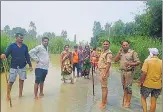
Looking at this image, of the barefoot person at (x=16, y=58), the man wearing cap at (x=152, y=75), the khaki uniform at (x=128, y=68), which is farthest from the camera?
the barefoot person at (x=16, y=58)

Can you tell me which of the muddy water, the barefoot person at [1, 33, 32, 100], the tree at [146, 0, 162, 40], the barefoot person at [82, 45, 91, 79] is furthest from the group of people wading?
the tree at [146, 0, 162, 40]

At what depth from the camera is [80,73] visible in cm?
1644

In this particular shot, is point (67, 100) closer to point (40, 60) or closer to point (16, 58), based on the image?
point (40, 60)

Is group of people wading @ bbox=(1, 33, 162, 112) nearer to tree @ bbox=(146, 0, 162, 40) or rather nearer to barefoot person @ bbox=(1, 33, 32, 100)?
barefoot person @ bbox=(1, 33, 32, 100)

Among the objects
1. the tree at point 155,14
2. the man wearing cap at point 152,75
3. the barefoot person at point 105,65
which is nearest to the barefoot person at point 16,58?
the barefoot person at point 105,65

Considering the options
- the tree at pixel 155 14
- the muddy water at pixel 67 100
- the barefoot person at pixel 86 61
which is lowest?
the muddy water at pixel 67 100

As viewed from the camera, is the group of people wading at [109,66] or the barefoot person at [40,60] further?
the barefoot person at [40,60]

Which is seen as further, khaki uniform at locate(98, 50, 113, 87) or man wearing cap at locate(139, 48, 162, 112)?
khaki uniform at locate(98, 50, 113, 87)

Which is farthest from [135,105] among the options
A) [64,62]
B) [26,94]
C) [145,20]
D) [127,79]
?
[145,20]

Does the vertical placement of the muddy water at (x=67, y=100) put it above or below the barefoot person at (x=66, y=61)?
below

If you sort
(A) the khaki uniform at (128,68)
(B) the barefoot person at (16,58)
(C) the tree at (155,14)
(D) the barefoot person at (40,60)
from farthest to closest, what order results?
(C) the tree at (155,14) → (D) the barefoot person at (40,60) → (B) the barefoot person at (16,58) → (A) the khaki uniform at (128,68)

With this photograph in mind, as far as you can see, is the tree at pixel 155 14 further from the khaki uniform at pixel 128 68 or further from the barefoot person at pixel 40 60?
the khaki uniform at pixel 128 68

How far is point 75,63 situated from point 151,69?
8.15 metres

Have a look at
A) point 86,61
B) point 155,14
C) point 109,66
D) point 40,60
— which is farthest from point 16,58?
point 155,14
